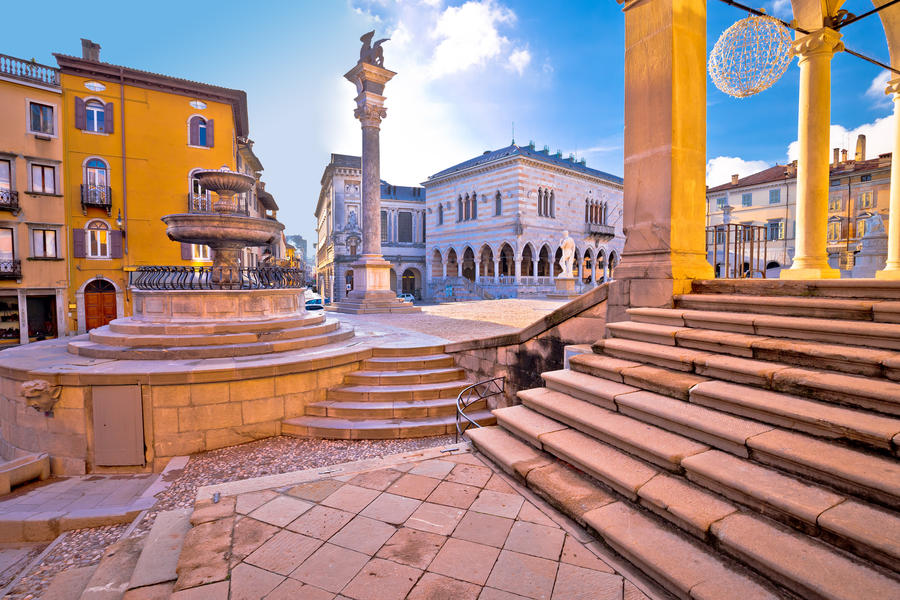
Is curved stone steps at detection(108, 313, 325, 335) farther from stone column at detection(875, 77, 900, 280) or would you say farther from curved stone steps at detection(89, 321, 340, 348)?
stone column at detection(875, 77, 900, 280)

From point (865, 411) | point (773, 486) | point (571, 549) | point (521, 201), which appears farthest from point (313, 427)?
point (521, 201)

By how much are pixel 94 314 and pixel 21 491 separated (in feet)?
70.7

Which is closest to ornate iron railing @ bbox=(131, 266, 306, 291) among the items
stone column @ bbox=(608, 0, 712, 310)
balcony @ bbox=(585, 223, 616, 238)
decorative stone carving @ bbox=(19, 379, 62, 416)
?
decorative stone carving @ bbox=(19, 379, 62, 416)

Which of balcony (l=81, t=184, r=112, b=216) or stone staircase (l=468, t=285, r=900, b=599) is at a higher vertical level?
balcony (l=81, t=184, r=112, b=216)

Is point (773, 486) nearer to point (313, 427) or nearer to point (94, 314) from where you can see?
point (313, 427)

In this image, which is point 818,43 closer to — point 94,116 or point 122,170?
point 122,170

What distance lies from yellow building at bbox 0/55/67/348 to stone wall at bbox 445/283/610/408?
2433cm

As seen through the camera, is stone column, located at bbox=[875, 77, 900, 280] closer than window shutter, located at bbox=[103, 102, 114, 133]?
Yes

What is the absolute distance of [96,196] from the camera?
21094 mm

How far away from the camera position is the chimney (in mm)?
22766

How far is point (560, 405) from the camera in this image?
3824 millimetres

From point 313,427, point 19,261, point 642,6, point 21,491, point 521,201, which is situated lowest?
point 21,491

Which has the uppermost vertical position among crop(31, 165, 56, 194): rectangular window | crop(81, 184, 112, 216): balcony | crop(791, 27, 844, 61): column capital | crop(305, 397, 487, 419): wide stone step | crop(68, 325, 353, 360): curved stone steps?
crop(31, 165, 56, 194): rectangular window

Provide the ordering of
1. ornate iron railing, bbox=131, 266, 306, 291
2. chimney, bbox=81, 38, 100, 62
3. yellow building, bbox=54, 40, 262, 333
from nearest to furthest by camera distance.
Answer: ornate iron railing, bbox=131, 266, 306, 291 → yellow building, bbox=54, 40, 262, 333 → chimney, bbox=81, 38, 100, 62
